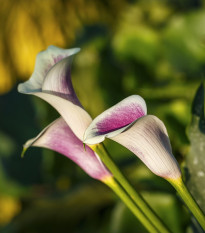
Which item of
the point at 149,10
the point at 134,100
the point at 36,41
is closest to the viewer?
the point at 134,100

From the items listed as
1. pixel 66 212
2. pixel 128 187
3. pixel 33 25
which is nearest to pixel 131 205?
pixel 128 187

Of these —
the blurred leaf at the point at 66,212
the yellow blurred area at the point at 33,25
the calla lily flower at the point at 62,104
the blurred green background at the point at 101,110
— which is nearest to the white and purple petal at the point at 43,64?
the calla lily flower at the point at 62,104

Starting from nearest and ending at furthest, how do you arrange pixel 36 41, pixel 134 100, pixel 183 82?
1. pixel 134 100
2. pixel 183 82
3. pixel 36 41

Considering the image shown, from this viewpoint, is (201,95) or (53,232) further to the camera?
(53,232)

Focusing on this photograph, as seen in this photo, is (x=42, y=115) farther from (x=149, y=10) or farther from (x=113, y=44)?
(x=149, y=10)

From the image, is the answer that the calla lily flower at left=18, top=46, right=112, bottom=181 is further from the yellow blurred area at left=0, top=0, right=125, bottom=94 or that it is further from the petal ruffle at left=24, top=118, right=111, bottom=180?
the yellow blurred area at left=0, top=0, right=125, bottom=94

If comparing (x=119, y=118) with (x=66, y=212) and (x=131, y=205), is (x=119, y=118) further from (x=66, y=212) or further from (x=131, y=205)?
(x=66, y=212)

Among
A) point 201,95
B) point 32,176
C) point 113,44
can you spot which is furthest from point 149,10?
point 201,95

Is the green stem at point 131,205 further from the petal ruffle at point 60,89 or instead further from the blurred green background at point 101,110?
the blurred green background at point 101,110
